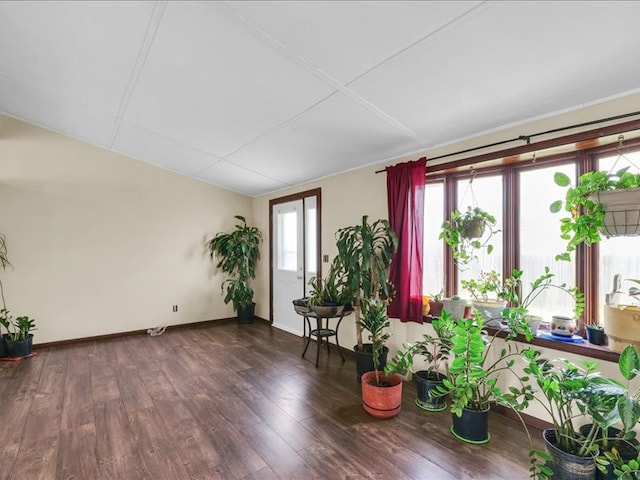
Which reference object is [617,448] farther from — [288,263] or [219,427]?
[288,263]

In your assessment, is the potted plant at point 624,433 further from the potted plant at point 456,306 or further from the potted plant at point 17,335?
the potted plant at point 17,335

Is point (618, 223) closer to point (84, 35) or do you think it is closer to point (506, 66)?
point (506, 66)

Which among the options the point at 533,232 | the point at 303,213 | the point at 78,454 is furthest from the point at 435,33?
the point at 78,454

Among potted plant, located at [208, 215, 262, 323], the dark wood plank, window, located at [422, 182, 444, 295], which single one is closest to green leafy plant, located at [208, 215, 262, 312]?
potted plant, located at [208, 215, 262, 323]

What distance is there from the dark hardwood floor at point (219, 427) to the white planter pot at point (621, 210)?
4.93 ft

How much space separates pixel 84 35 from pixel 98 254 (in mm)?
3047

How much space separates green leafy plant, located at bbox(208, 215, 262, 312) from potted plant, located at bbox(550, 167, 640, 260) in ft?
14.1

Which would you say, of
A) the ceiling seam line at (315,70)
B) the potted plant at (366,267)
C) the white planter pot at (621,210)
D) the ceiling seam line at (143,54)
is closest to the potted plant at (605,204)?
the white planter pot at (621,210)

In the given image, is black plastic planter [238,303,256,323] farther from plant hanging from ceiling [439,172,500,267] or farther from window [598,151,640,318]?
window [598,151,640,318]

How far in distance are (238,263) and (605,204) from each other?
15.2 feet

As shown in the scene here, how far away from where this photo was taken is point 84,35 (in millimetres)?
2115

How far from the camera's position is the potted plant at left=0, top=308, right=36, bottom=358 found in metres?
3.47

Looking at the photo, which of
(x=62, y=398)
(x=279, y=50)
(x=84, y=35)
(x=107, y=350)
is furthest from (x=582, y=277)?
(x=107, y=350)

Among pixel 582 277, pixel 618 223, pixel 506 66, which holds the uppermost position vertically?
pixel 506 66
